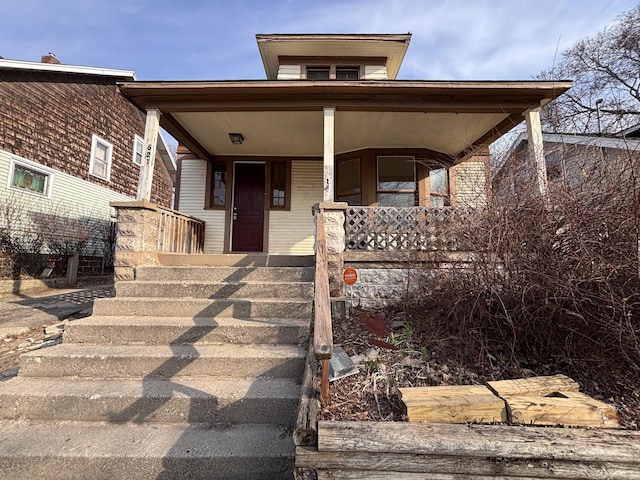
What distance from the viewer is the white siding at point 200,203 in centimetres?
697

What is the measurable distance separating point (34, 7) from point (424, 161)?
11.4 meters

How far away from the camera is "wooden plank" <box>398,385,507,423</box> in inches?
73.9

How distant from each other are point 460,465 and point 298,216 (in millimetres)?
5870

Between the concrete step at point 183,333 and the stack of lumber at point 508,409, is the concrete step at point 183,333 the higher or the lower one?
the higher one

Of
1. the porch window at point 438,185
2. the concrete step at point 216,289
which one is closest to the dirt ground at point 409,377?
the concrete step at point 216,289

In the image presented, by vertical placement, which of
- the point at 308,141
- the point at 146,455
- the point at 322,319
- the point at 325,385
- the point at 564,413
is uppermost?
the point at 308,141

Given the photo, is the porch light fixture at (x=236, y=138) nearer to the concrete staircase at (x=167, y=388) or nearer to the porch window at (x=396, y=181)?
the porch window at (x=396, y=181)

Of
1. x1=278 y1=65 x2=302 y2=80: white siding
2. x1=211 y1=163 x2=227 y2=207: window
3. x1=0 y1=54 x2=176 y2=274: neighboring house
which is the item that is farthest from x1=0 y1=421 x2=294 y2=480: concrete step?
x1=278 y1=65 x2=302 y2=80: white siding

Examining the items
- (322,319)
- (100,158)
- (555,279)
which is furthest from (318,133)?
(100,158)

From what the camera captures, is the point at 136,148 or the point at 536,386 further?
the point at 136,148

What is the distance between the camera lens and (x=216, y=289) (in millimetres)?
3572

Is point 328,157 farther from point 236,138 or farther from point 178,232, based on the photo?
point 178,232

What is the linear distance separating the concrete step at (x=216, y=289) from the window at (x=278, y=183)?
3.80 metres

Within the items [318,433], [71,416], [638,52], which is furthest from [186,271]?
[638,52]
